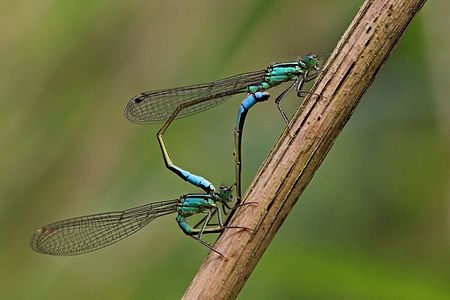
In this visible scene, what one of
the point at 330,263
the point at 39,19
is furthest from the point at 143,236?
the point at 39,19

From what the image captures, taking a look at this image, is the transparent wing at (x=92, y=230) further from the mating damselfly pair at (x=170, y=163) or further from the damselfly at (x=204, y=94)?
the damselfly at (x=204, y=94)

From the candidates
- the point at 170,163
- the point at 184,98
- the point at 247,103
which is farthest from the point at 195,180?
the point at 184,98

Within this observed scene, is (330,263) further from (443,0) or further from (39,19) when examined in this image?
(39,19)

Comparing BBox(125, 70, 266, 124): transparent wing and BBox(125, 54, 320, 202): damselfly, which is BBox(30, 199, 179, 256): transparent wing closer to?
BBox(125, 54, 320, 202): damselfly

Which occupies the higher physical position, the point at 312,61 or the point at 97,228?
the point at 312,61

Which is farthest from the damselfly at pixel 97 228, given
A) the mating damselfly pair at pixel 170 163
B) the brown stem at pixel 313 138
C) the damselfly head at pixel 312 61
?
the brown stem at pixel 313 138

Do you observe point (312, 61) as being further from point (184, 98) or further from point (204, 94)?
point (184, 98)
